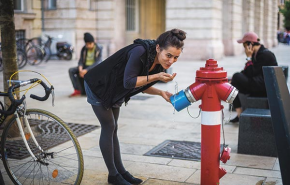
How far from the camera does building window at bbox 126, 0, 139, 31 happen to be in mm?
26391

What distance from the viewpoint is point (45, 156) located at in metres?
4.18

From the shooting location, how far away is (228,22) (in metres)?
25.5

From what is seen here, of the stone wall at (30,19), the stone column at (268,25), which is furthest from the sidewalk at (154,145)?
the stone column at (268,25)

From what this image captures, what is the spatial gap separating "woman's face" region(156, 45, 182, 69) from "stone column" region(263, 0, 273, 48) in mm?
35088

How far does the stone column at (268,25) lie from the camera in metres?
38.5

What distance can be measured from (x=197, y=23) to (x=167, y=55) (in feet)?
60.4

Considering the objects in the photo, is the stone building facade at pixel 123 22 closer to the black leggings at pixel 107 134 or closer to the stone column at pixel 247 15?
the stone column at pixel 247 15

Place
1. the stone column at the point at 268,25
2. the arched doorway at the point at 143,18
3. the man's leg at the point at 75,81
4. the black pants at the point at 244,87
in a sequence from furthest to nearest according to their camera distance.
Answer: the stone column at the point at 268,25 < the arched doorway at the point at 143,18 < the man's leg at the point at 75,81 < the black pants at the point at 244,87

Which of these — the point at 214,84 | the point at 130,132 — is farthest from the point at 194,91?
the point at 130,132

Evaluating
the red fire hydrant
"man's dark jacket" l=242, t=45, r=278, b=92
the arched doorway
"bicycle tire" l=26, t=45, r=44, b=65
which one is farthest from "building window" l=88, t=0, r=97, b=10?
the red fire hydrant

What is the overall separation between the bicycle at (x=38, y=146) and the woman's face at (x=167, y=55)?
998 mm

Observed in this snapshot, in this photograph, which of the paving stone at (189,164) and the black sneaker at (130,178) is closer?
the black sneaker at (130,178)

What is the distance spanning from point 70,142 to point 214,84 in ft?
4.51

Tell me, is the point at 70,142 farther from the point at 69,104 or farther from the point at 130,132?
the point at 69,104
